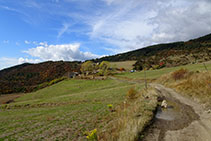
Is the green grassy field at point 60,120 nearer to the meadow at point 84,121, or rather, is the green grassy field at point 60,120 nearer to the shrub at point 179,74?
the meadow at point 84,121

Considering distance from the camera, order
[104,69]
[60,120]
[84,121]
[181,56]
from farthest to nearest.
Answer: [104,69], [181,56], [60,120], [84,121]

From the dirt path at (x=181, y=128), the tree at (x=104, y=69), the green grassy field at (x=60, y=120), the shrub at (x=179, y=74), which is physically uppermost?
the tree at (x=104, y=69)

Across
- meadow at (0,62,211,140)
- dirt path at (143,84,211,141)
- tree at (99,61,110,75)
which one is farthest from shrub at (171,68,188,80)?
tree at (99,61,110,75)

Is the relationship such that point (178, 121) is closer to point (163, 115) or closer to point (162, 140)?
point (163, 115)

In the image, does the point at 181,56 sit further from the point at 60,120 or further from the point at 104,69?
the point at 60,120

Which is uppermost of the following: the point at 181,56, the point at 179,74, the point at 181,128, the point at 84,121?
the point at 181,56

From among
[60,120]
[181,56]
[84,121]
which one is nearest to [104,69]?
[181,56]

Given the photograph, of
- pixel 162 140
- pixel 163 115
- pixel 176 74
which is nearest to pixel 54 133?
pixel 162 140

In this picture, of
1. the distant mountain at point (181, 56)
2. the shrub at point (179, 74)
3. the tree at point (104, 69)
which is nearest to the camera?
the shrub at point (179, 74)

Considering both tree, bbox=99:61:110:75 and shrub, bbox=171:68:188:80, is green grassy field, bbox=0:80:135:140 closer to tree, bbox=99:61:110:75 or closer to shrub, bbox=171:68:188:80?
shrub, bbox=171:68:188:80

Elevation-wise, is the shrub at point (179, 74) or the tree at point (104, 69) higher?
the tree at point (104, 69)

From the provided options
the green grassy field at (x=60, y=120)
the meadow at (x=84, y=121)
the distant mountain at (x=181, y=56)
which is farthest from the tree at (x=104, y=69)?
the meadow at (x=84, y=121)

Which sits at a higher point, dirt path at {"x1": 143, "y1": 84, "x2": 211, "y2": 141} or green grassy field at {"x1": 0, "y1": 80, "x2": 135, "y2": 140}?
dirt path at {"x1": 143, "y1": 84, "x2": 211, "y2": 141}

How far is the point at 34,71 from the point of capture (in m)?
126
